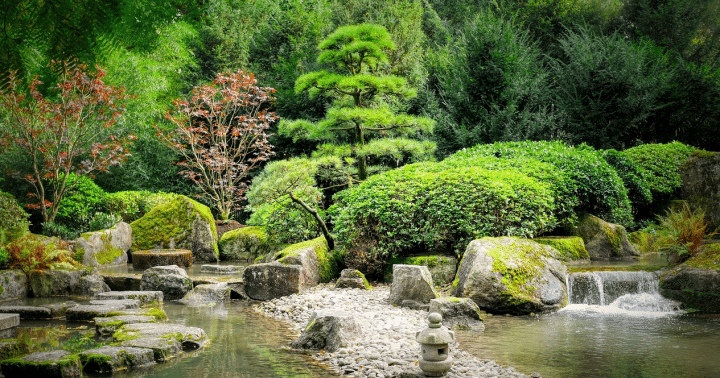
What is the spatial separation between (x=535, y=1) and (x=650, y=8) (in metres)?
3.84

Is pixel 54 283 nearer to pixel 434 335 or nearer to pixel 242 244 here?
pixel 242 244

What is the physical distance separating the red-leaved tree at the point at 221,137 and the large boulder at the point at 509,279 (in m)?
9.15

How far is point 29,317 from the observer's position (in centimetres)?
611

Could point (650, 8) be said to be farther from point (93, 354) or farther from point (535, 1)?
point (93, 354)

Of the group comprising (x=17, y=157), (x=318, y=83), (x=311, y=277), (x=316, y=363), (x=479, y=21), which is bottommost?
(x=316, y=363)

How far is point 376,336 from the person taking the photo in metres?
4.98

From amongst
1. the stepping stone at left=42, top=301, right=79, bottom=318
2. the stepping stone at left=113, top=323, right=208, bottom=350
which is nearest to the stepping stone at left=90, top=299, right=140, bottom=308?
the stepping stone at left=42, top=301, right=79, bottom=318

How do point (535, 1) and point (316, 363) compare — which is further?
point (535, 1)

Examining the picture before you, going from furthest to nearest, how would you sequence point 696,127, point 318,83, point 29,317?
1. point 696,127
2. point 318,83
3. point 29,317

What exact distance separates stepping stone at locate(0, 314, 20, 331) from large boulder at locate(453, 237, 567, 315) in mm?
4696

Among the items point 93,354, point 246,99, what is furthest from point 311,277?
point 246,99

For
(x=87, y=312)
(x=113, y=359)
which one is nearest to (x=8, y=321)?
(x=87, y=312)

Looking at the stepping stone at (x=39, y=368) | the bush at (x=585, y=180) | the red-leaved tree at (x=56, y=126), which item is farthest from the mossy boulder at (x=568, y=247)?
the red-leaved tree at (x=56, y=126)

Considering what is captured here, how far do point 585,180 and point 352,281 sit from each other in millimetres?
4637
